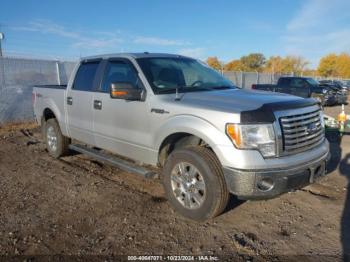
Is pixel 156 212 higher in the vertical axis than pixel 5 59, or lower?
lower

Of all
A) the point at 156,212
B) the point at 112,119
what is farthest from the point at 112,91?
the point at 156,212

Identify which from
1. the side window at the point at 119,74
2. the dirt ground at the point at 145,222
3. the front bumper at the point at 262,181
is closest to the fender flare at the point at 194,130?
the front bumper at the point at 262,181

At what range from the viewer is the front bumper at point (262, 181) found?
3.37 m

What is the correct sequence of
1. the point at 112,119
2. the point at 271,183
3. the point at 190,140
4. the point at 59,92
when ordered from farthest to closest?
the point at 59,92, the point at 112,119, the point at 190,140, the point at 271,183

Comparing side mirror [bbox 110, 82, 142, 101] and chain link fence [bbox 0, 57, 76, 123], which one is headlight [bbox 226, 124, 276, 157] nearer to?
side mirror [bbox 110, 82, 142, 101]

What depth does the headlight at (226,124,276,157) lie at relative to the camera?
133 inches

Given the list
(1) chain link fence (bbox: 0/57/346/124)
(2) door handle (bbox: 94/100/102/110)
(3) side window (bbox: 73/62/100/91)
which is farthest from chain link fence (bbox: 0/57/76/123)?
(2) door handle (bbox: 94/100/102/110)

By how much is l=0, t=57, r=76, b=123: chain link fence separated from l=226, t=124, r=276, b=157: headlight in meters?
9.41

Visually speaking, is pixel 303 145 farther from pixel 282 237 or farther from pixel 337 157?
pixel 337 157

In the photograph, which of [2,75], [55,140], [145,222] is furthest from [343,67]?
[145,222]

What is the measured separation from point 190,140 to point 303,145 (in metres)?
1.29

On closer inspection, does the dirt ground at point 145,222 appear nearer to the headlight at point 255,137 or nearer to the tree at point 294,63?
the headlight at point 255,137

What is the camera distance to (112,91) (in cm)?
423

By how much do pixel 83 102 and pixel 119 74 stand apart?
3.05ft
